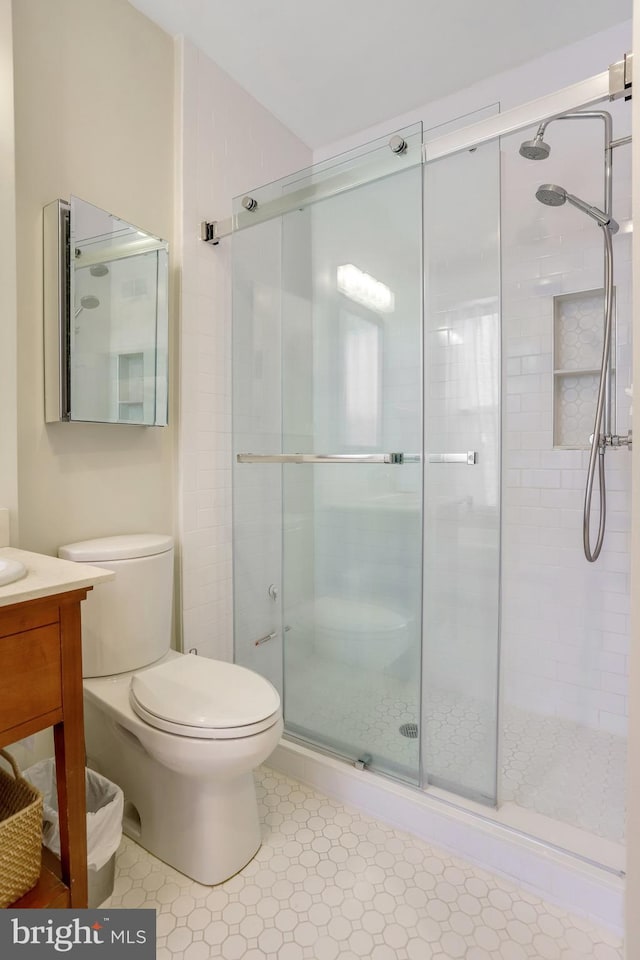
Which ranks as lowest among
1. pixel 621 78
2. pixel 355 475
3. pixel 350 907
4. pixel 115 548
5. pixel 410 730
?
pixel 350 907

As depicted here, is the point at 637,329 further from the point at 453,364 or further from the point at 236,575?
the point at 236,575

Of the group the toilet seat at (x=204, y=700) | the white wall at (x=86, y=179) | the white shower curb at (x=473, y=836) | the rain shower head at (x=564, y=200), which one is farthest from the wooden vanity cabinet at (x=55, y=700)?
the rain shower head at (x=564, y=200)

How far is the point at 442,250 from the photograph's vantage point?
1653mm

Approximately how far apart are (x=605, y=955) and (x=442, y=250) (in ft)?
6.32

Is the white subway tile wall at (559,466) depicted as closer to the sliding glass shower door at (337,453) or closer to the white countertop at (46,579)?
the sliding glass shower door at (337,453)

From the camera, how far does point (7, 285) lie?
4.56 ft

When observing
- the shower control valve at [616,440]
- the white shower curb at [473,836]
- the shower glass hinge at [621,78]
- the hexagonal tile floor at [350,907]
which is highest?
the shower glass hinge at [621,78]

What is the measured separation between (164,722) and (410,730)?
799 millimetres

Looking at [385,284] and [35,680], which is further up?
[385,284]

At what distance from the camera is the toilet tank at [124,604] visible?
5.07ft

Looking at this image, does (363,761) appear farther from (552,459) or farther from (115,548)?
(552,459)

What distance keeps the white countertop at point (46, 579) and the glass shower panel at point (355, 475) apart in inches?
36.1

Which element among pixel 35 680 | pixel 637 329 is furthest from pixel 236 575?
pixel 637 329

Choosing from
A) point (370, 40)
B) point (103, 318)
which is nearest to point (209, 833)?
point (103, 318)
